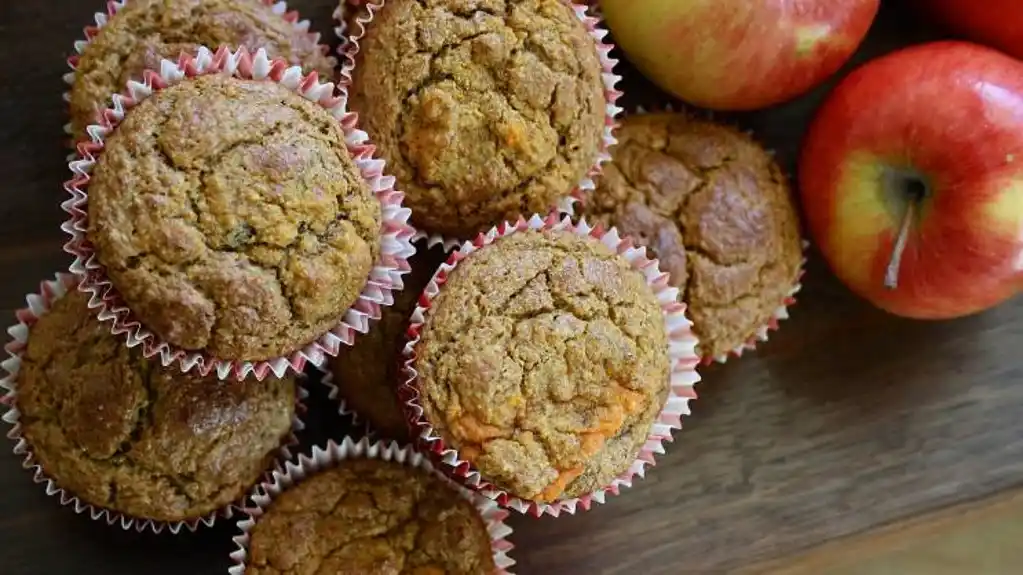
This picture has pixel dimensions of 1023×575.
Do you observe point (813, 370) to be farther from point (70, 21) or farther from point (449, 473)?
point (70, 21)

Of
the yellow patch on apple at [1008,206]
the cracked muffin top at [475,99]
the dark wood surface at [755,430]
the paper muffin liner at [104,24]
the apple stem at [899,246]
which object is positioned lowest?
the dark wood surface at [755,430]

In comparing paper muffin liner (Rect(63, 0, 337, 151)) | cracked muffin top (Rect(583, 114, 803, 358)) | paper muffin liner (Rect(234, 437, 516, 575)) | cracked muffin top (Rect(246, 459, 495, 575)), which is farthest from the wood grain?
paper muffin liner (Rect(63, 0, 337, 151))

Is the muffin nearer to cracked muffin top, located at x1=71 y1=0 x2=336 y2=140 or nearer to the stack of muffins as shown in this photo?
the stack of muffins

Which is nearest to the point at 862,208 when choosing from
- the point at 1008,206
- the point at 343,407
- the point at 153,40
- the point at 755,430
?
the point at 1008,206

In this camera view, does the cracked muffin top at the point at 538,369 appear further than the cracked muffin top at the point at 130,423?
No

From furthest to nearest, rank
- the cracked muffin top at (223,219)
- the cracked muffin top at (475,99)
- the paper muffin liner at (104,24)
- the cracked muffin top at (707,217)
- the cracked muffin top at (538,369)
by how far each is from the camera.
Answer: the cracked muffin top at (707,217)
the paper muffin liner at (104,24)
the cracked muffin top at (475,99)
the cracked muffin top at (538,369)
the cracked muffin top at (223,219)

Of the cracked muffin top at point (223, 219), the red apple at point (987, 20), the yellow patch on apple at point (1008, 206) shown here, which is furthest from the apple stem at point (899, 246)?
the cracked muffin top at point (223, 219)

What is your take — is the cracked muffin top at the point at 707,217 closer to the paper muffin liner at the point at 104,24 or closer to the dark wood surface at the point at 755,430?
the dark wood surface at the point at 755,430

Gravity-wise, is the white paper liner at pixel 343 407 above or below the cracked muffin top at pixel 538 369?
below
